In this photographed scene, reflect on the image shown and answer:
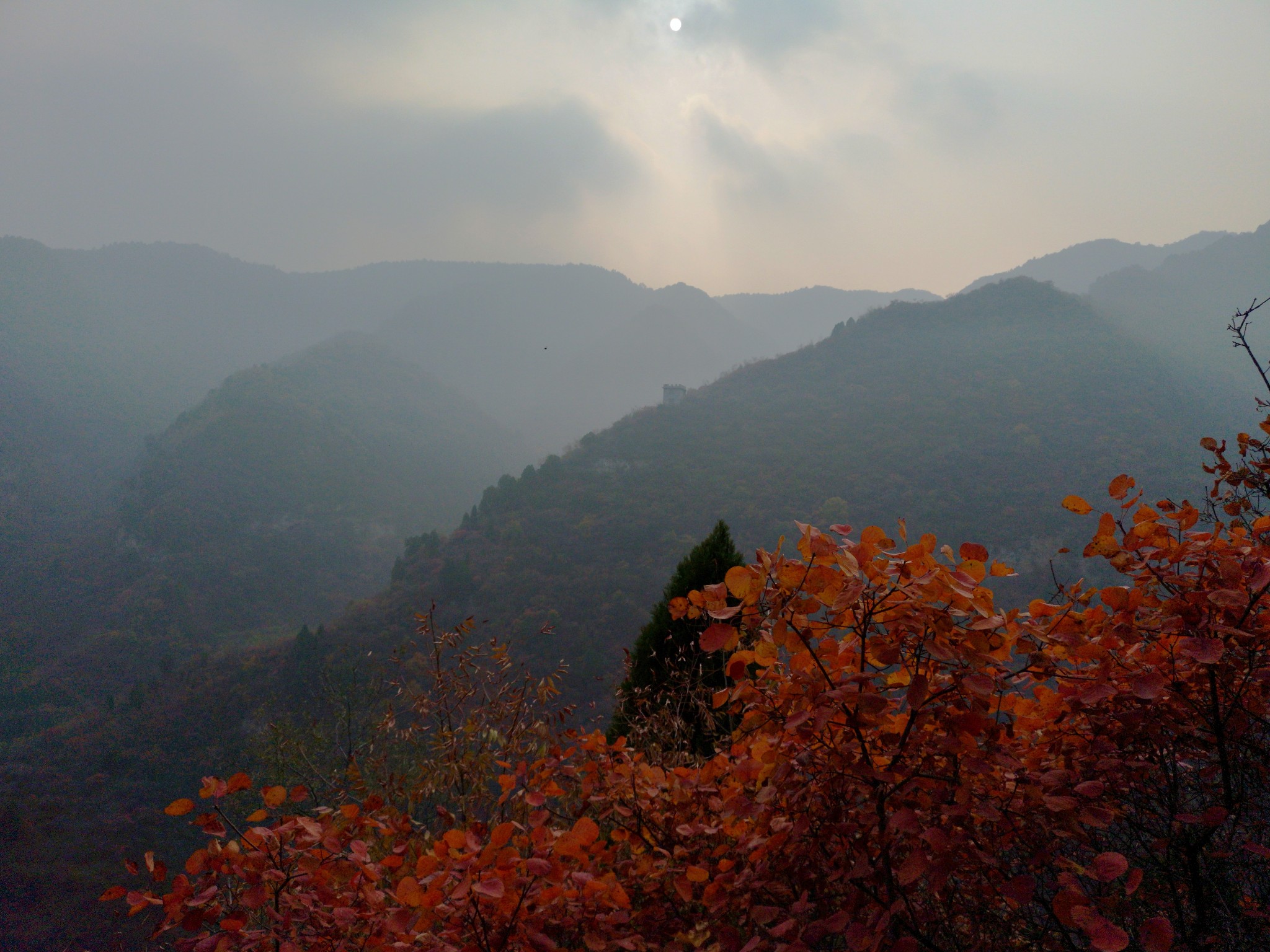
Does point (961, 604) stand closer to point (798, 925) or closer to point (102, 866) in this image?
point (798, 925)

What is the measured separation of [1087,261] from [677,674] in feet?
489

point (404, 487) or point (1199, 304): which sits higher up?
point (1199, 304)

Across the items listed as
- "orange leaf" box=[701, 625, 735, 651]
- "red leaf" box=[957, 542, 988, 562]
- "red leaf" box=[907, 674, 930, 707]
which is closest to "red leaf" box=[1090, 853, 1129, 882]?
"red leaf" box=[907, 674, 930, 707]

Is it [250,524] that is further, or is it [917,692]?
[250,524]

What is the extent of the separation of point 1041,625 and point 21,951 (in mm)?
31266

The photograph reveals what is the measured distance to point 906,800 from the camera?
1.30 meters

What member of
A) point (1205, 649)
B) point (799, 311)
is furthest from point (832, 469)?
point (799, 311)

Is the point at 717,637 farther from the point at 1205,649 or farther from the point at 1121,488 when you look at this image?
the point at 1121,488

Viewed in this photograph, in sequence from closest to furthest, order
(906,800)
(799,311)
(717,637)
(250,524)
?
(717,637)
(906,800)
(250,524)
(799,311)

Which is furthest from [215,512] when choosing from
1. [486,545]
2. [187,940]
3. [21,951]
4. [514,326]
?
[514,326]

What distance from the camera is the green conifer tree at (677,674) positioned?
323 centimetres

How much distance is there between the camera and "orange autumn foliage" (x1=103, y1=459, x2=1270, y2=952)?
3.84ft

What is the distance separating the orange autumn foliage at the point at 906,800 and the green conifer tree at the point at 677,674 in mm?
1232

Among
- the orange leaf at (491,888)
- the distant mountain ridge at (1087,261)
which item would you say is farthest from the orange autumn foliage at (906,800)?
the distant mountain ridge at (1087,261)
